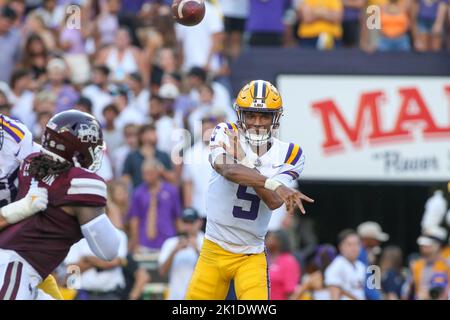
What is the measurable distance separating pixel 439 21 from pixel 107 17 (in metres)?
4.50

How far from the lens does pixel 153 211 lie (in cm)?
1303

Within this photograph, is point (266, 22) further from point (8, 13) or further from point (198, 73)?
point (8, 13)

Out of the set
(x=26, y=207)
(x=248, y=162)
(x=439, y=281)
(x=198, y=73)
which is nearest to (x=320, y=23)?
(x=198, y=73)

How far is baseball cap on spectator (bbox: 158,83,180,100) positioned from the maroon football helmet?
725cm

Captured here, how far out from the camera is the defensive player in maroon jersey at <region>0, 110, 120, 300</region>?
22.9 ft

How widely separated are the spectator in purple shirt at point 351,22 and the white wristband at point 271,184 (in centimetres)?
859

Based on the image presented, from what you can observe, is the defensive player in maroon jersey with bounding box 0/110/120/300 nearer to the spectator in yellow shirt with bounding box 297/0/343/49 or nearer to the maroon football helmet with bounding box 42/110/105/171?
the maroon football helmet with bounding box 42/110/105/171

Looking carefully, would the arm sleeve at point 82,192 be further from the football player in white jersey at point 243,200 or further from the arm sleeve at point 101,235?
the football player in white jersey at point 243,200

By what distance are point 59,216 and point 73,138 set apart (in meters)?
0.48

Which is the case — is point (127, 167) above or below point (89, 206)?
below

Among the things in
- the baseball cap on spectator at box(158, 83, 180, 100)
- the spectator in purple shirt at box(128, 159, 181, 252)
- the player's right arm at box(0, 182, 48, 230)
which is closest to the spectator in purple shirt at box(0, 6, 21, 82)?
the baseball cap on spectator at box(158, 83, 180, 100)

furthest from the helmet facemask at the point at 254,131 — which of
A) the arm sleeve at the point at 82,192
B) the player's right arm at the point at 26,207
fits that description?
the player's right arm at the point at 26,207

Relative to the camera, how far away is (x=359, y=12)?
52.5ft
